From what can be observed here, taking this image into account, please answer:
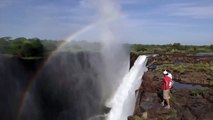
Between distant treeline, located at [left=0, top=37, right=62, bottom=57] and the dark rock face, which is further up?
distant treeline, located at [left=0, top=37, right=62, bottom=57]

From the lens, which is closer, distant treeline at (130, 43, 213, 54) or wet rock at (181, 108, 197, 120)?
wet rock at (181, 108, 197, 120)

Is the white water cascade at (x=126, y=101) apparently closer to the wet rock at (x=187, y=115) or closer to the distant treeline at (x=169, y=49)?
the wet rock at (x=187, y=115)

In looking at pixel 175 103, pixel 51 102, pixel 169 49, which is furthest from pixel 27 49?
pixel 175 103

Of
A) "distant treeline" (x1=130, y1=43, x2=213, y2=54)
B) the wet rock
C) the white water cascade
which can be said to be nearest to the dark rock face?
the white water cascade

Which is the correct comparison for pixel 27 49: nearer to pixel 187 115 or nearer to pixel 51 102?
pixel 51 102

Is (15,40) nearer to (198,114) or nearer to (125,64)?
(125,64)

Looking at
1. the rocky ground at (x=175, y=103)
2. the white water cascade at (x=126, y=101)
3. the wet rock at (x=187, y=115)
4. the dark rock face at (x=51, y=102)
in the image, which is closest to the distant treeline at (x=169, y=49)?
the dark rock face at (x=51, y=102)

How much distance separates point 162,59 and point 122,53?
37.9ft

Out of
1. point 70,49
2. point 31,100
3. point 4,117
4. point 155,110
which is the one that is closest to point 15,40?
point 70,49

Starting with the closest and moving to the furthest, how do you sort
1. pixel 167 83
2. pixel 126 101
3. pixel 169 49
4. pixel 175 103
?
pixel 167 83, pixel 175 103, pixel 126 101, pixel 169 49

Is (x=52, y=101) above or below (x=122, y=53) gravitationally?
below

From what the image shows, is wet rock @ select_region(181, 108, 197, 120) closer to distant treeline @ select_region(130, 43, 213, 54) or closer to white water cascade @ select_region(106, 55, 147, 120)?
white water cascade @ select_region(106, 55, 147, 120)

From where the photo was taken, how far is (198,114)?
18.1m

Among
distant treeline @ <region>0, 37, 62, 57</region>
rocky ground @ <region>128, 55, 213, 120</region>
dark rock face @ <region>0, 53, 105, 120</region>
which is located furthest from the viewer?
distant treeline @ <region>0, 37, 62, 57</region>
